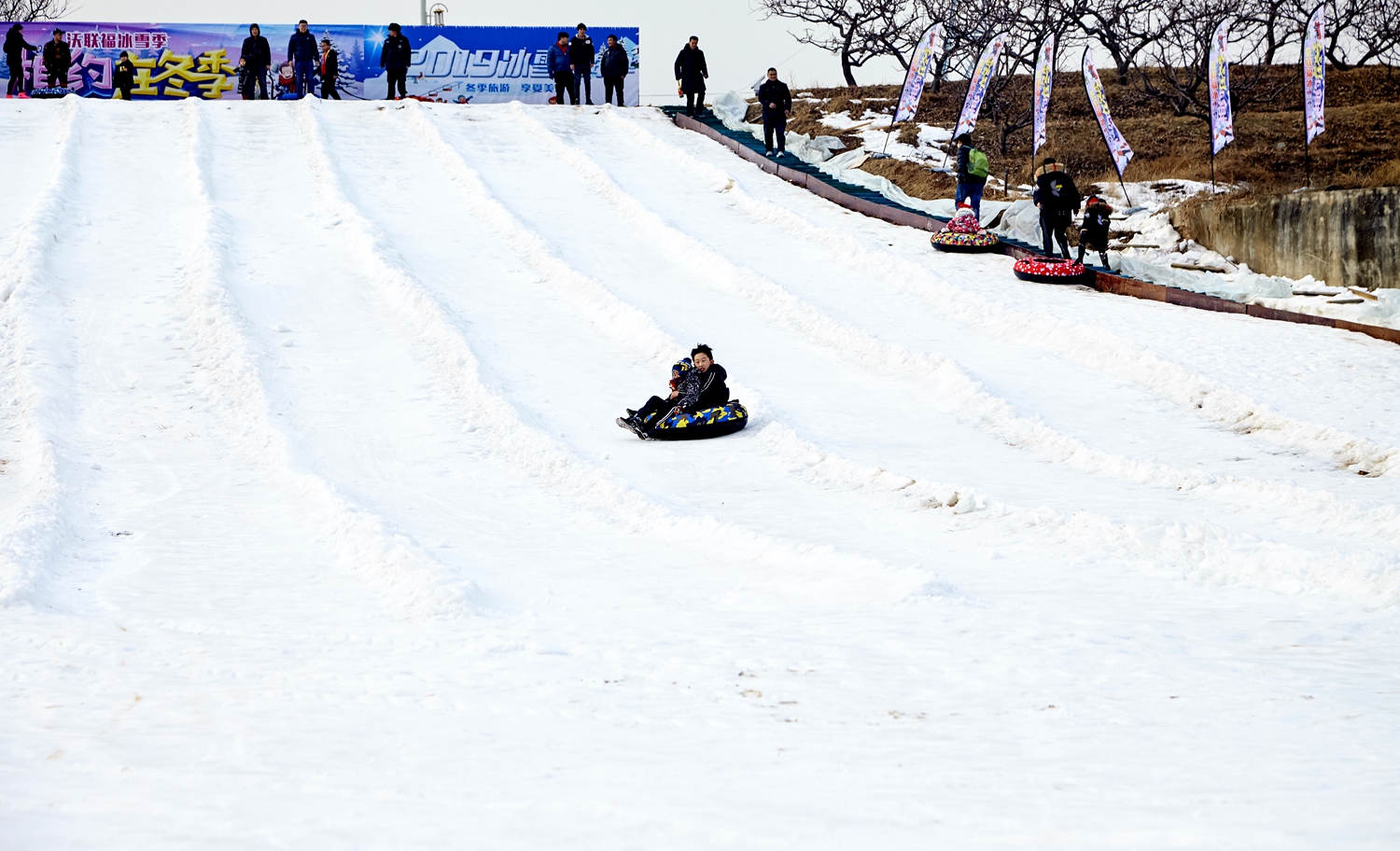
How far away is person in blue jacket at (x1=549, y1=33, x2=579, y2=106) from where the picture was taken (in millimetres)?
25297

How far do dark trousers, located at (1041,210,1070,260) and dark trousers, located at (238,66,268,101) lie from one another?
16.2m

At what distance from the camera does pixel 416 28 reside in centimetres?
2728

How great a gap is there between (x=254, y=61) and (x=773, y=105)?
10.2 meters

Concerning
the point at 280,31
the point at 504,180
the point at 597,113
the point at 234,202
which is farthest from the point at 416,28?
the point at 234,202

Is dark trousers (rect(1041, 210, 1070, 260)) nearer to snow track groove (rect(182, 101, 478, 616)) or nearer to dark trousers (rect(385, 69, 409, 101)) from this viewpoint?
snow track groove (rect(182, 101, 478, 616))

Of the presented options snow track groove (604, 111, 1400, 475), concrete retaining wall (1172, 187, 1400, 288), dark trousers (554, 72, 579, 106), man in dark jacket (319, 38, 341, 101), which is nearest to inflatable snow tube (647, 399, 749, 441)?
snow track groove (604, 111, 1400, 475)

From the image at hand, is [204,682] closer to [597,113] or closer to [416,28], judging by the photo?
[597,113]

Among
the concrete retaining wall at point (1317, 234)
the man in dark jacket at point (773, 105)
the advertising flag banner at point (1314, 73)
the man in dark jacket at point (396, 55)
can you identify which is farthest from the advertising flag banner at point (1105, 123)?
the man in dark jacket at point (396, 55)

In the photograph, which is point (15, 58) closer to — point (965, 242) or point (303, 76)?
point (303, 76)

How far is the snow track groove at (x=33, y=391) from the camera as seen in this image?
7.29 metres

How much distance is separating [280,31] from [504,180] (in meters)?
9.72

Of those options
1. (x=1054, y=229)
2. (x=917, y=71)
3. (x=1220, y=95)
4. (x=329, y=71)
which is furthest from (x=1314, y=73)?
(x=329, y=71)

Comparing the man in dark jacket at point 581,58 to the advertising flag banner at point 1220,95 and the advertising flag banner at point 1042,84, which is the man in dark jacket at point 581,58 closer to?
the advertising flag banner at point 1042,84

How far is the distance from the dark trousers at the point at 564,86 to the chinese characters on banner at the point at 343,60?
1958 mm
